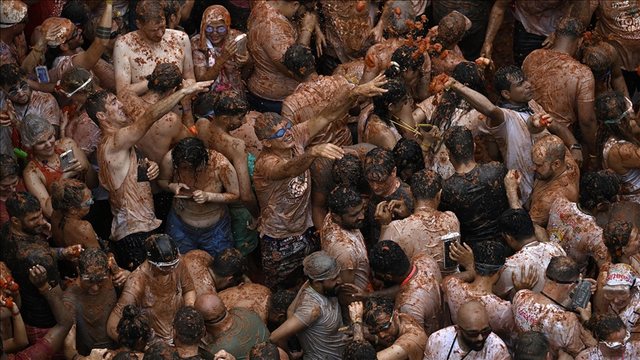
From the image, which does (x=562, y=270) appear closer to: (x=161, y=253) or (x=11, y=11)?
(x=161, y=253)

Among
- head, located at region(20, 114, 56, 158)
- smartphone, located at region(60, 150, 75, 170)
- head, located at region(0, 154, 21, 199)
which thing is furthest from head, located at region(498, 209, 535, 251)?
head, located at region(0, 154, 21, 199)

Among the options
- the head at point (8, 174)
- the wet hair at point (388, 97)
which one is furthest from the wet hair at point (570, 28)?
the head at point (8, 174)

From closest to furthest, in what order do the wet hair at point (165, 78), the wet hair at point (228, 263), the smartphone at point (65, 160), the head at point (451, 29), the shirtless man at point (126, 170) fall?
the wet hair at point (228, 263) → the shirtless man at point (126, 170) → the smartphone at point (65, 160) → the wet hair at point (165, 78) → the head at point (451, 29)

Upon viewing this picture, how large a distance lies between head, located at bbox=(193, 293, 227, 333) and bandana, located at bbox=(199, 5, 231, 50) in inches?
163

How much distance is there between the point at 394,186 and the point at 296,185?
91 cm

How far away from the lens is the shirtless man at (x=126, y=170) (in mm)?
14461

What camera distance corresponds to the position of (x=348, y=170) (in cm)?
1481

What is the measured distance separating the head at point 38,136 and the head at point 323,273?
2861 mm

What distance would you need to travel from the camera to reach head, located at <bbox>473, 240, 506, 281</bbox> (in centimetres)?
1355

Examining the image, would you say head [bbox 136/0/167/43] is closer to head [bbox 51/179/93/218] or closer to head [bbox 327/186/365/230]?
head [bbox 51/179/93/218]

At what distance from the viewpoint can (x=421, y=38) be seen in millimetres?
16984

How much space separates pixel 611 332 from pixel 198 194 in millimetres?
4210

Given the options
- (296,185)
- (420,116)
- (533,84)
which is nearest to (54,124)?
(296,185)

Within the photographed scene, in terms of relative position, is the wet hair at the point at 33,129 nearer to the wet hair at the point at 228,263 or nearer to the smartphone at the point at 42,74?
the smartphone at the point at 42,74
